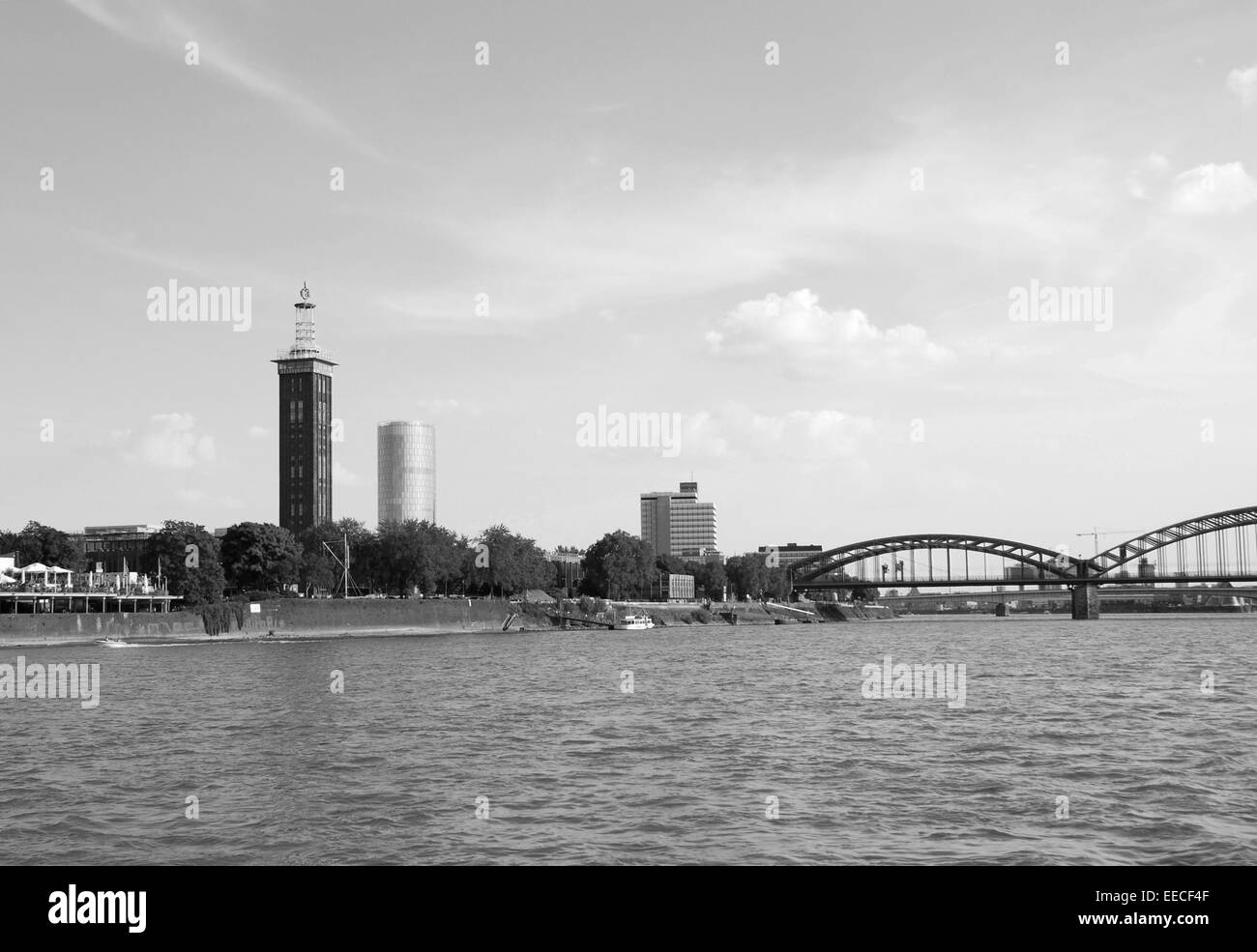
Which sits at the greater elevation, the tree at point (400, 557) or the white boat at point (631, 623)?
the tree at point (400, 557)

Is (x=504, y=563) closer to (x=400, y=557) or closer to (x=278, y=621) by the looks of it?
(x=400, y=557)

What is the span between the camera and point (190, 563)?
12025cm

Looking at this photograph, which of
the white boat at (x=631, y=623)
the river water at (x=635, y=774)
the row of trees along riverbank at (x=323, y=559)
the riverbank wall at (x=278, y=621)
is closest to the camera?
the river water at (x=635, y=774)

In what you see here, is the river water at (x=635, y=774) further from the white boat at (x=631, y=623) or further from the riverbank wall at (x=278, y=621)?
the white boat at (x=631, y=623)

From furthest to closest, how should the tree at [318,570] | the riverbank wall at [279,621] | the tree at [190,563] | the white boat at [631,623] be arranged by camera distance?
the white boat at [631,623], the tree at [318,570], the tree at [190,563], the riverbank wall at [279,621]

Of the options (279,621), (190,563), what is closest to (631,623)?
(279,621)

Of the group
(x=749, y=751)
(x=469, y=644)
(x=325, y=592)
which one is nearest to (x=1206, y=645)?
(x=469, y=644)

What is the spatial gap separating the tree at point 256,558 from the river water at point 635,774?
90.3 metres

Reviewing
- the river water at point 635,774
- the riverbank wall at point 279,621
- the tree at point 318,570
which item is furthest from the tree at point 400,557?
the river water at point 635,774

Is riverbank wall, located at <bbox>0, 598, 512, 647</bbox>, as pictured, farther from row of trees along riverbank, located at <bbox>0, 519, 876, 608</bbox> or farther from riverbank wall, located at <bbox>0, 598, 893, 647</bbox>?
row of trees along riverbank, located at <bbox>0, 519, 876, 608</bbox>

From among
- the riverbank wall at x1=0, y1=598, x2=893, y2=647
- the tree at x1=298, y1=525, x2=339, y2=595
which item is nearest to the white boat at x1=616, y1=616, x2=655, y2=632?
the riverbank wall at x1=0, y1=598, x2=893, y2=647

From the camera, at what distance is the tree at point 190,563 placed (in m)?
119

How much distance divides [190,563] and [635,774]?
4136 inches
